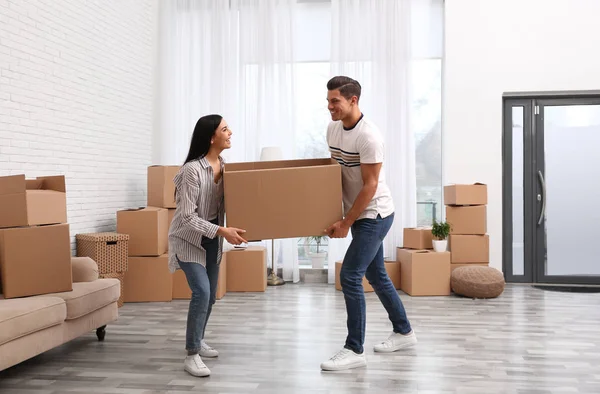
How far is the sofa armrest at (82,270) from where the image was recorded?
3.72m

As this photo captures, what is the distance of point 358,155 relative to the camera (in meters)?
3.09

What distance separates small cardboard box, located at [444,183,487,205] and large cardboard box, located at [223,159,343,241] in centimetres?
287

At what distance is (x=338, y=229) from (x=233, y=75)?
385 centimetres

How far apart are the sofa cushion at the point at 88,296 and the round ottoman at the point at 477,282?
9.85 feet

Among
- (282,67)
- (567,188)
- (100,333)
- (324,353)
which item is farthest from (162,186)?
(567,188)

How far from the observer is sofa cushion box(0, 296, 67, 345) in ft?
9.21

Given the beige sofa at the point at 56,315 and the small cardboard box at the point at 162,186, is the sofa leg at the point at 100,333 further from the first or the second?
the small cardboard box at the point at 162,186

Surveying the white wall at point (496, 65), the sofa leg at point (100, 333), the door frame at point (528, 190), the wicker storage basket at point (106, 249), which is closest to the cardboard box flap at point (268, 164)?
the sofa leg at point (100, 333)

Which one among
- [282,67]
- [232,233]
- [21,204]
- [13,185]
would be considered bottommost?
[232,233]

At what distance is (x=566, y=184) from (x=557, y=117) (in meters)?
0.70

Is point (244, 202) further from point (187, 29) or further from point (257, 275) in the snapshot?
point (187, 29)

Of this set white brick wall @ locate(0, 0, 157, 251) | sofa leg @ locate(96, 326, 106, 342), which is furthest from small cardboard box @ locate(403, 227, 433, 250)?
sofa leg @ locate(96, 326, 106, 342)

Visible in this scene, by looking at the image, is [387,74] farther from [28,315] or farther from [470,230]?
[28,315]

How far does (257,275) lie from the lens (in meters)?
5.68
